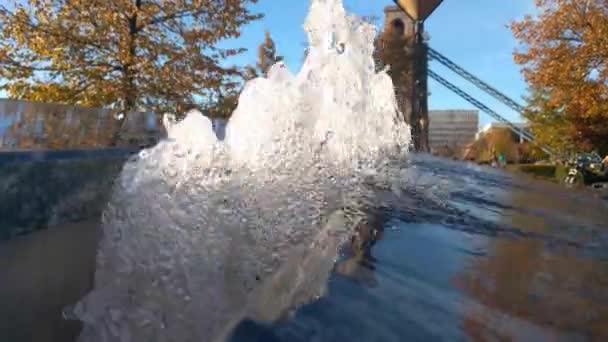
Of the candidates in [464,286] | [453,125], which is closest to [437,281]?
[464,286]

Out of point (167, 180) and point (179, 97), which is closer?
point (167, 180)

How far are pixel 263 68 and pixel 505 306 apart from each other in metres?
19.8

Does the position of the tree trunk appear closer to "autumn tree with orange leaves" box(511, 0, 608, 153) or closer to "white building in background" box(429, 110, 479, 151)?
"autumn tree with orange leaves" box(511, 0, 608, 153)

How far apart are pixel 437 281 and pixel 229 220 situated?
92cm

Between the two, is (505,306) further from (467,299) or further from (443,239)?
(443,239)

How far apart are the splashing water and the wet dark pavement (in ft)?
0.40

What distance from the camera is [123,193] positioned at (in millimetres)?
2312

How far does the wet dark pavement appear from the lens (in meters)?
1.10

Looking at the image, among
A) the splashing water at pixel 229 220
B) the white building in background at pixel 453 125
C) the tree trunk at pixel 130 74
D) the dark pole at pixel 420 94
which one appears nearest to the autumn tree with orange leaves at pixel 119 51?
the tree trunk at pixel 130 74

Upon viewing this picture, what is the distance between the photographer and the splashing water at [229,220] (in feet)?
4.66

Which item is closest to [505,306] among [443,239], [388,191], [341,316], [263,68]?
[341,316]

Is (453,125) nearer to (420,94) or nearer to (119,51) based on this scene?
(420,94)

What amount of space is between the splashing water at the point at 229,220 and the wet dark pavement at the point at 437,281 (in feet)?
0.40

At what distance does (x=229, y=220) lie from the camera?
195 centimetres
